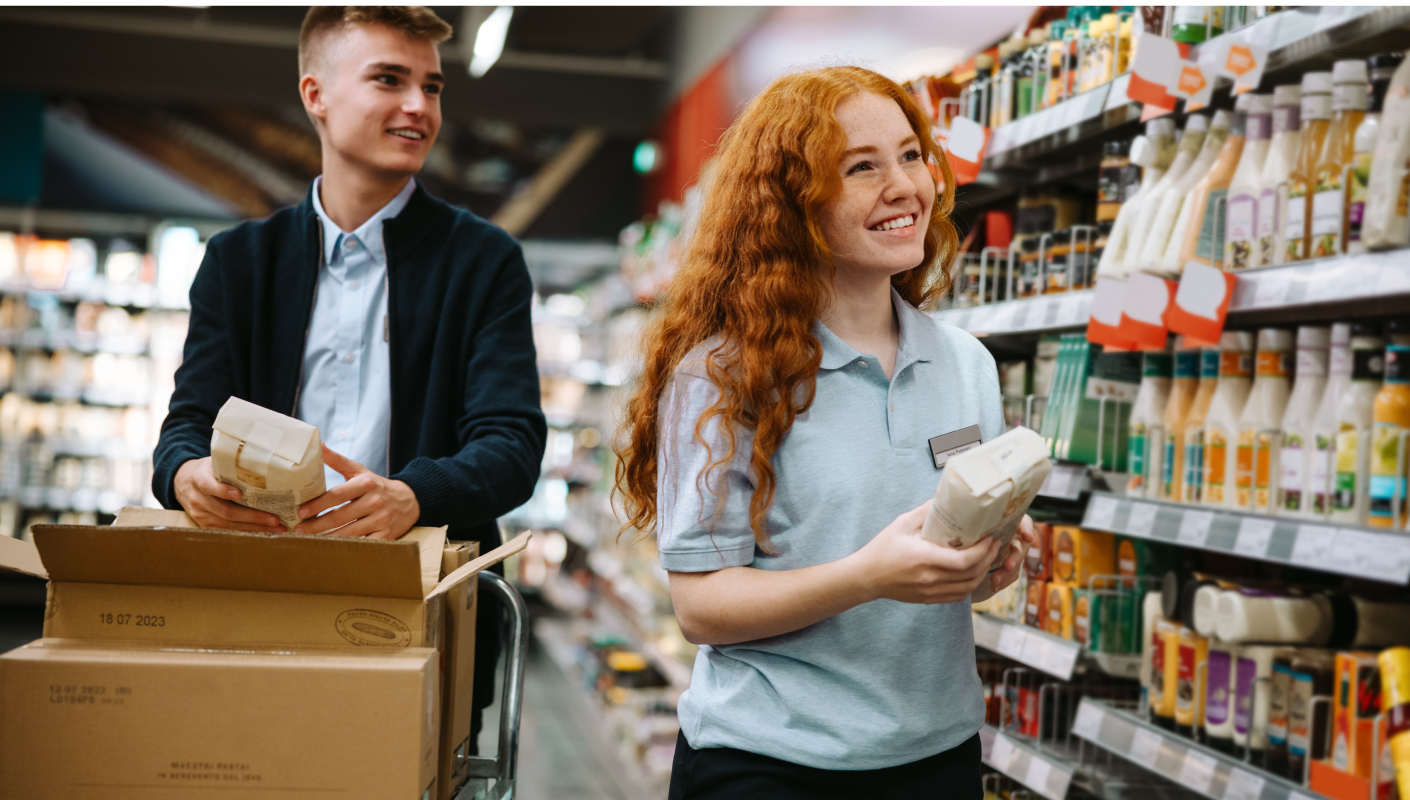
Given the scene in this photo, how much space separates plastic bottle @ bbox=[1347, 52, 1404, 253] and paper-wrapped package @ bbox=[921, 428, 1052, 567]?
0.72 m

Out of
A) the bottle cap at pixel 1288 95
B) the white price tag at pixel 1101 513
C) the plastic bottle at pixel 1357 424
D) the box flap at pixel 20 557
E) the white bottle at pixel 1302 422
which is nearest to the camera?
the box flap at pixel 20 557

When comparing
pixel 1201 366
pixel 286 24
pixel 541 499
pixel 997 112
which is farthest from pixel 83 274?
pixel 1201 366

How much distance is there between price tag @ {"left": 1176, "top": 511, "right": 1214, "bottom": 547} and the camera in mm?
1736

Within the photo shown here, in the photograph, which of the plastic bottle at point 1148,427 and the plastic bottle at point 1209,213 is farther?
the plastic bottle at point 1148,427

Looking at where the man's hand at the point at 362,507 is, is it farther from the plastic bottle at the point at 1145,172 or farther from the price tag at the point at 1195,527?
the plastic bottle at the point at 1145,172

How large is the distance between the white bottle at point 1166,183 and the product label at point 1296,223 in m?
0.32

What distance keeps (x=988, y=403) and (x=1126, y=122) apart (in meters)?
1.06

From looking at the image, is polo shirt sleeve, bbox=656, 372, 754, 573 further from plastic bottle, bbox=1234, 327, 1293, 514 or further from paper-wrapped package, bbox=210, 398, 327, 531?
plastic bottle, bbox=1234, 327, 1293, 514

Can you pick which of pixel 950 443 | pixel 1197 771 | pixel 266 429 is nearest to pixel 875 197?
pixel 950 443

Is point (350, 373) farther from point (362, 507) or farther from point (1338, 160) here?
point (1338, 160)

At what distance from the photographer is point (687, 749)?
1362 mm

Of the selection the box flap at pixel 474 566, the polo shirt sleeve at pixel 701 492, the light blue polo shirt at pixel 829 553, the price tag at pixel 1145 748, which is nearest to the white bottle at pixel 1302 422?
the price tag at pixel 1145 748

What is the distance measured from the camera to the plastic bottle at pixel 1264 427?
1.72m

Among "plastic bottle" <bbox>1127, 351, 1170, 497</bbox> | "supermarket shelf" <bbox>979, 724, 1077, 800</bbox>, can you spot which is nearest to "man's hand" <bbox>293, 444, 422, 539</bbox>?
"supermarket shelf" <bbox>979, 724, 1077, 800</bbox>
